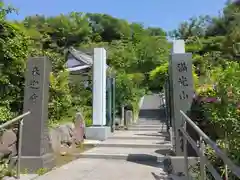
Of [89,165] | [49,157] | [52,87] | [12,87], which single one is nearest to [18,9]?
[12,87]

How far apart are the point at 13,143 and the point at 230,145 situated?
11.0ft

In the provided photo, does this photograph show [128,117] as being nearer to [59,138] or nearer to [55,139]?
[59,138]

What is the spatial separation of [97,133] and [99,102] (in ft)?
3.27

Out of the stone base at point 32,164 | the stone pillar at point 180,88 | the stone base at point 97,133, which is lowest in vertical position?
the stone base at point 32,164

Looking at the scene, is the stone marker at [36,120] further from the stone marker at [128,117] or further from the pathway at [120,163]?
the stone marker at [128,117]

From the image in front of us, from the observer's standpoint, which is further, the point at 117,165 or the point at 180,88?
the point at 117,165

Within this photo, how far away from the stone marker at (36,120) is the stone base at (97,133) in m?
3.82

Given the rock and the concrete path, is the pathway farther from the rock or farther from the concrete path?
the rock

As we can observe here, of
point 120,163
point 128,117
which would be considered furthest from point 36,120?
point 128,117

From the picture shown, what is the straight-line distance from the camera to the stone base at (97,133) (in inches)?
356

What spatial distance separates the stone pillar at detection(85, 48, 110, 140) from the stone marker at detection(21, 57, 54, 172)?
3.88 meters

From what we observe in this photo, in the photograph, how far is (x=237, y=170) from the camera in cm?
179

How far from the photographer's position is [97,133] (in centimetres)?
909

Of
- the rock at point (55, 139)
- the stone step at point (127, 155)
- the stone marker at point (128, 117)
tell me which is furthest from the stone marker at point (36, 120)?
the stone marker at point (128, 117)
